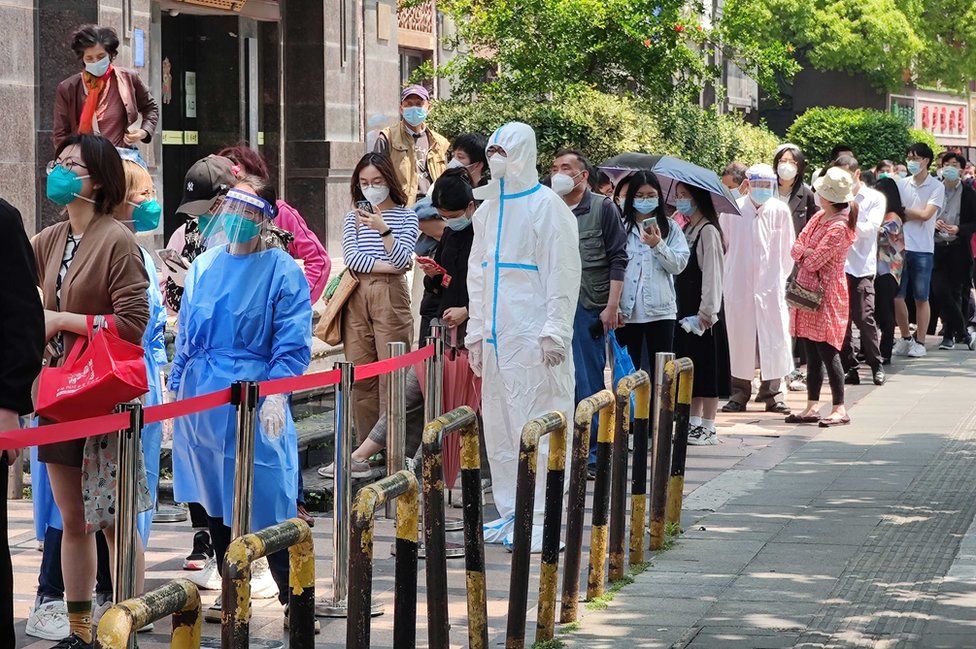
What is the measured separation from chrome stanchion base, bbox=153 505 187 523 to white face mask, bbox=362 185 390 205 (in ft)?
6.77

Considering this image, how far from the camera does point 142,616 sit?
10.7 ft

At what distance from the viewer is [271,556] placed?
20.5ft

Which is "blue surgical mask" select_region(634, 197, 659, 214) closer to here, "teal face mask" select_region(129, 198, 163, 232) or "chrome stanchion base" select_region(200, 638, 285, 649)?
"teal face mask" select_region(129, 198, 163, 232)

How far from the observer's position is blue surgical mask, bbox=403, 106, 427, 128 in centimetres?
1227

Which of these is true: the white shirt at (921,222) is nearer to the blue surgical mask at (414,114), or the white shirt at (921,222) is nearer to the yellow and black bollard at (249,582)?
the blue surgical mask at (414,114)

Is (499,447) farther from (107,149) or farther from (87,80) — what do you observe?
(87,80)

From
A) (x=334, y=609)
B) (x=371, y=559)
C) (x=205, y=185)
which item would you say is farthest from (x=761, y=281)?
(x=371, y=559)

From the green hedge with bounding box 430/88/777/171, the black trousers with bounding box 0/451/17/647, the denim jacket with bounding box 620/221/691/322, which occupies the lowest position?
the black trousers with bounding box 0/451/17/647

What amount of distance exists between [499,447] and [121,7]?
22.5ft

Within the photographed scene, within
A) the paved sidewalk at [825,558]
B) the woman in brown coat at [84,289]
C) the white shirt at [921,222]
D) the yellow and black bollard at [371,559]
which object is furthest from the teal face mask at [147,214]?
the white shirt at [921,222]

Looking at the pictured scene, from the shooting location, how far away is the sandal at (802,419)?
12.4 m

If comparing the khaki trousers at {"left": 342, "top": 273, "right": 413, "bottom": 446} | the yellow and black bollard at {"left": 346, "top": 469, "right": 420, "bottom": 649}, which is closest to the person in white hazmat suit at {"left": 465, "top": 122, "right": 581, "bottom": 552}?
the khaki trousers at {"left": 342, "top": 273, "right": 413, "bottom": 446}

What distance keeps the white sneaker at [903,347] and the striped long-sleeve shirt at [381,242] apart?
29.6 ft

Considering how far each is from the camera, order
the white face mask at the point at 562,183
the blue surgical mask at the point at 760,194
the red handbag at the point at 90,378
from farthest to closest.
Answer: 1. the blue surgical mask at the point at 760,194
2. the white face mask at the point at 562,183
3. the red handbag at the point at 90,378
